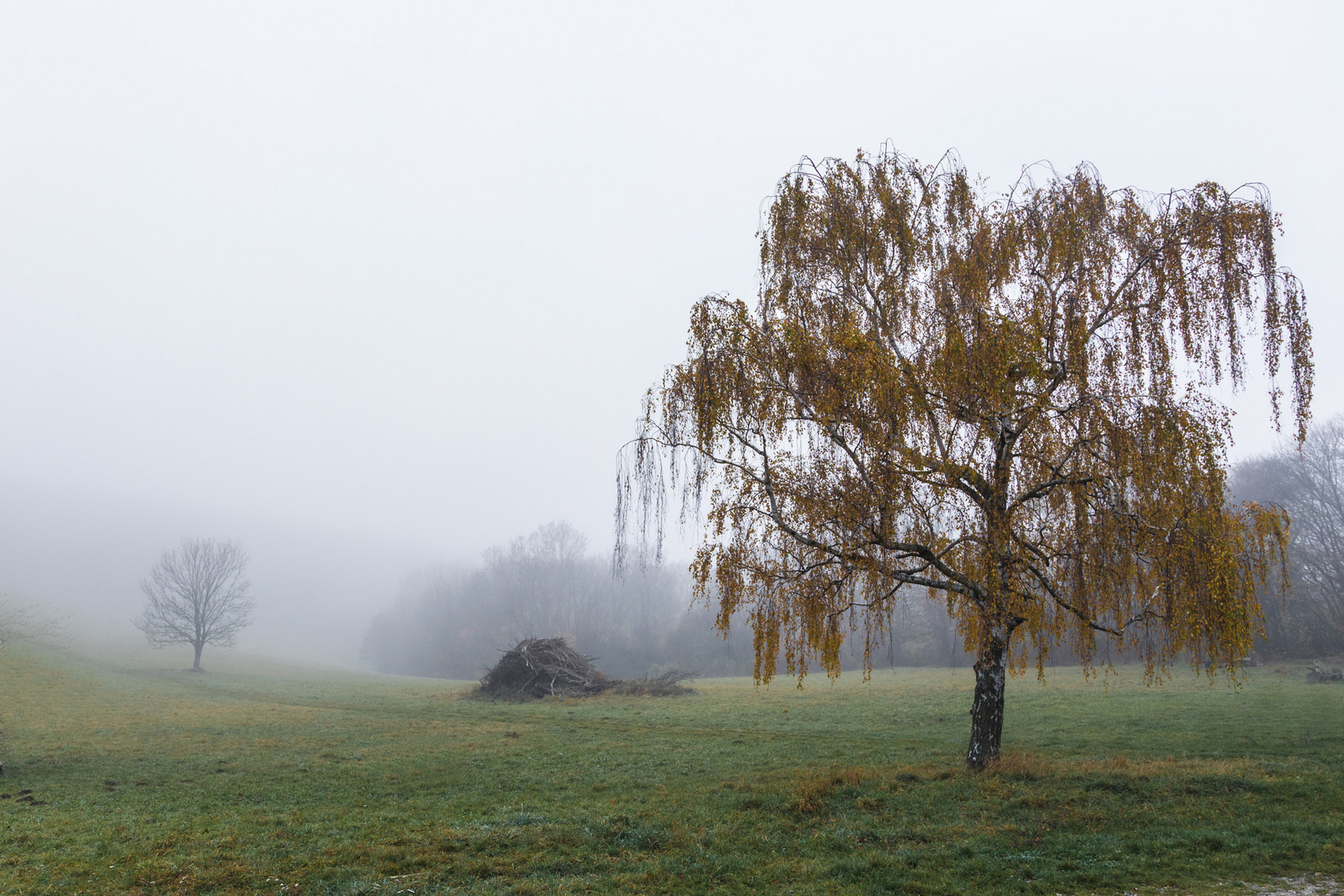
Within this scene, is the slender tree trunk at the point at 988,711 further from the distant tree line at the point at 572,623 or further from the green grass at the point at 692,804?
the distant tree line at the point at 572,623

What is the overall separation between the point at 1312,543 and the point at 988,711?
44813 mm

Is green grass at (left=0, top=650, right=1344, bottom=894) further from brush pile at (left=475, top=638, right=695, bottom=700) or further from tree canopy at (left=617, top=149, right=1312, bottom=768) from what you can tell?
brush pile at (left=475, top=638, right=695, bottom=700)

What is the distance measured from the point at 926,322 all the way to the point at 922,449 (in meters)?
3.14

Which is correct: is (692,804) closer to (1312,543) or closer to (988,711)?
(988,711)

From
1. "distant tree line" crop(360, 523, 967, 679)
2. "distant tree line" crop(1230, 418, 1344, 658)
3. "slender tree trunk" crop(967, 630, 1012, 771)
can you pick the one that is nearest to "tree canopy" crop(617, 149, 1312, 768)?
"slender tree trunk" crop(967, 630, 1012, 771)

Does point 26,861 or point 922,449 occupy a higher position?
point 922,449

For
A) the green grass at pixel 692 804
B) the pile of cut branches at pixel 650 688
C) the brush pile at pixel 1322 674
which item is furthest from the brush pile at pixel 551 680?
the brush pile at pixel 1322 674

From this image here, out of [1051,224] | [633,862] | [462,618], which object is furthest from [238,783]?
[462,618]

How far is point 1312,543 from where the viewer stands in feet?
132

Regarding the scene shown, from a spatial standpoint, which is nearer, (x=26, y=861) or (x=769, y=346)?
(x=26, y=861)

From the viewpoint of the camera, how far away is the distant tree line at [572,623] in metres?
60.7

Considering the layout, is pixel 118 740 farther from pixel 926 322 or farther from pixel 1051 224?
pixel 1051 224

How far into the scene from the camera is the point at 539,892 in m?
7.19

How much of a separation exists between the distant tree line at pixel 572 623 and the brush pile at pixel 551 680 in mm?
22640
